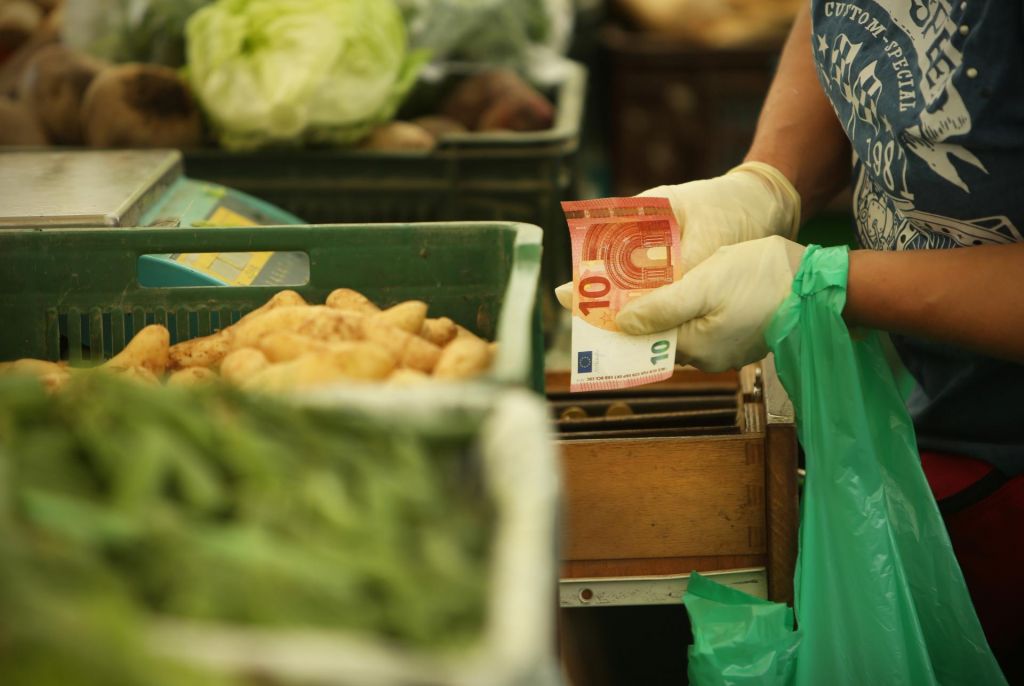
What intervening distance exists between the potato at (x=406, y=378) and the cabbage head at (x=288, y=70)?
4.91ft

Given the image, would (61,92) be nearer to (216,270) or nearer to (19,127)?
(19,127)

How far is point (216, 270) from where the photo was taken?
163 centimetres

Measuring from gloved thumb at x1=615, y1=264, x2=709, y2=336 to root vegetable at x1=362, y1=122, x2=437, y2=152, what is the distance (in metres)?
1.20

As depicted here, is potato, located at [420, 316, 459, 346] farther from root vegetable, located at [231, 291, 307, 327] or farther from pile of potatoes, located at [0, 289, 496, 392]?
root vegetable, located at [231, 291, 307, 327]

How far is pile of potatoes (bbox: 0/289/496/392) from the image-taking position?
1113 mm

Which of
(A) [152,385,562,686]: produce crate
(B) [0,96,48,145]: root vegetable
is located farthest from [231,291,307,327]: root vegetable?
(B) [0,96,48,145]: root vegetable

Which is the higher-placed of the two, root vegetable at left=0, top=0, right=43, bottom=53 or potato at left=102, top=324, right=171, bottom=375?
root vegetable at left=0, top=0, right=43, bottom=53

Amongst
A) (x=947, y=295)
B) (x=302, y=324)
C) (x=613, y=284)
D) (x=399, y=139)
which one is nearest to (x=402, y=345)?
(x=302, y=324)

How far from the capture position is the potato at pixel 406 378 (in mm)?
1073

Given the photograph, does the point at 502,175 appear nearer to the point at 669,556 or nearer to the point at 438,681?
the point at 669,556

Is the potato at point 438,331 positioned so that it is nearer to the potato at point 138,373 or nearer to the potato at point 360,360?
the potato at point 360,360

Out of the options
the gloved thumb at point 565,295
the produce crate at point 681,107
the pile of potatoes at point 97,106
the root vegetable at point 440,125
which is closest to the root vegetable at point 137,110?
the pile of potatoes at point 97,106

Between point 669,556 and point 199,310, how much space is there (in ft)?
2.46

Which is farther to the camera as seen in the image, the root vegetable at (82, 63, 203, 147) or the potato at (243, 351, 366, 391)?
the root vegetable at (82, 63, 203, 147)
